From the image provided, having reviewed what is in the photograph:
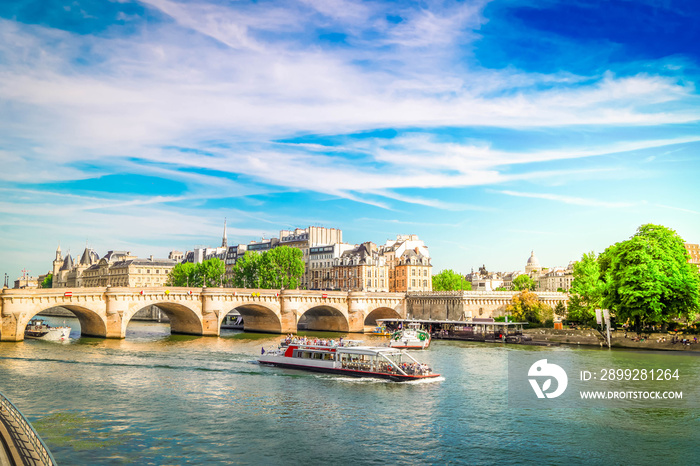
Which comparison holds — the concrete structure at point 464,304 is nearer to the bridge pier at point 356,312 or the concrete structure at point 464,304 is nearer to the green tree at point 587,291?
the bridge pier at point 356,312

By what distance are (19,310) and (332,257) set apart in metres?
Answer: 84.9

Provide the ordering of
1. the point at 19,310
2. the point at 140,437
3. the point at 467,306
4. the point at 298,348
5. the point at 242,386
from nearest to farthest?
the point at 140,437, the point at 242,386, the point at 298,348, the point at 19,310, the point at 467,306

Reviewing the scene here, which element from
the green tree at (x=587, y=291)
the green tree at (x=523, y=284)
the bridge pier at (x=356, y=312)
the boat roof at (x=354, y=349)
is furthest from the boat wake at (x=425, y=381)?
the green tree at (x=523, y=284)

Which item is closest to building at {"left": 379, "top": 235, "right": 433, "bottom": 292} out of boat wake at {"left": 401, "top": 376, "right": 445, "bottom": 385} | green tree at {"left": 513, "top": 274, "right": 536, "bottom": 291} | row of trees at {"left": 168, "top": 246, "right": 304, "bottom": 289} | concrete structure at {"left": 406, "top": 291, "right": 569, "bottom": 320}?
row of trees at {"left": 168, "top": 246, "right": 304, "bottom": 289}

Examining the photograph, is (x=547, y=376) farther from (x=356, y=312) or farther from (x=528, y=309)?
(x=356, y=312)

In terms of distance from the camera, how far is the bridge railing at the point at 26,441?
14.3 metres

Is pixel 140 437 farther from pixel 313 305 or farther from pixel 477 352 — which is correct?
pixel 313 305

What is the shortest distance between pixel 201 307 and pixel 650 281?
5432 centimetres

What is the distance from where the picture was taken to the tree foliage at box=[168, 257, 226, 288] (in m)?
130

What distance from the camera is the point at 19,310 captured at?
2584 inches

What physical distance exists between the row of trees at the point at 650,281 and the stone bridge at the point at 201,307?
37.9 m

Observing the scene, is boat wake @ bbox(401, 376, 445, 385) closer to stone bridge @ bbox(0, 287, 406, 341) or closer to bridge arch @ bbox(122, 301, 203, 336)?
stone bridge @ bbox(0, 287, 406, 341)

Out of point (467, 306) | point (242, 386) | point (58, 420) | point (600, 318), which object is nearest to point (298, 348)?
point (242, 386)

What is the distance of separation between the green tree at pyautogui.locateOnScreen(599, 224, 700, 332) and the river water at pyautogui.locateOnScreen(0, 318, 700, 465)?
13009 millimetres
